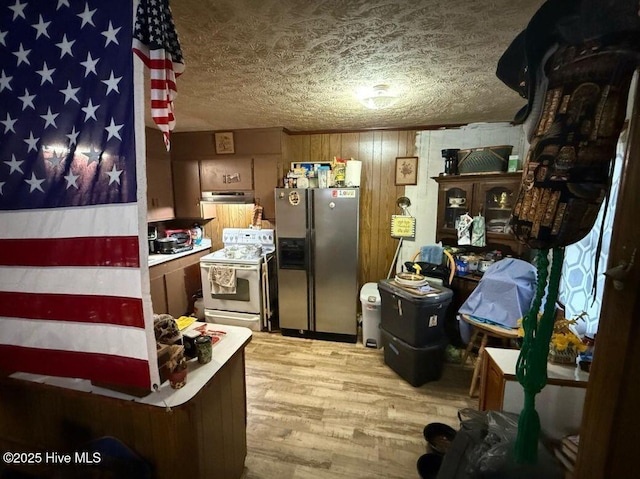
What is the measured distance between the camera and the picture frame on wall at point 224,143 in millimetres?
3375

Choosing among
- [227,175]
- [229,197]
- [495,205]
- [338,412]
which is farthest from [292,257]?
[495,205]

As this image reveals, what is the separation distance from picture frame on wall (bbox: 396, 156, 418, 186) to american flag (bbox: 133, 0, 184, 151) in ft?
9.07

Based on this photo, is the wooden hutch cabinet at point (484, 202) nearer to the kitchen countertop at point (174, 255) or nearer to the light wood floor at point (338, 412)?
the light wood floor at point (338, 412)

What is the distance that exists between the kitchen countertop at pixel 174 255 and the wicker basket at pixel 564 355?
333 cm

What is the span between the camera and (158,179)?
11.2ft

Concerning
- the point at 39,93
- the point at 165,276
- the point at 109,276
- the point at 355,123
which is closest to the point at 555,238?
the point at 109,276

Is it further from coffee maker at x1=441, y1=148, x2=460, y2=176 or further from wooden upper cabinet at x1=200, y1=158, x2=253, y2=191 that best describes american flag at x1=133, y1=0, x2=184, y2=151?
coffee maker at x1=441, y1=148, x2=460, y2=176

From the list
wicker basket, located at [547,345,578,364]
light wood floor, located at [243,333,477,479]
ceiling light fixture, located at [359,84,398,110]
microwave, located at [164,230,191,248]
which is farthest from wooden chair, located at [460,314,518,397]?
microwave, located at [164,230,191,248]

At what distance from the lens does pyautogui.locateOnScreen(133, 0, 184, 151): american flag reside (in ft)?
2.88

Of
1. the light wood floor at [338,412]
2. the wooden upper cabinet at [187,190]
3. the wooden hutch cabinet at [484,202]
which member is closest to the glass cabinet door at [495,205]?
the wooden hutch cabinet at [484,202]

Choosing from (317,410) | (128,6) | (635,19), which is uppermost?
(128,6)

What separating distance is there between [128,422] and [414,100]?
8.99ft

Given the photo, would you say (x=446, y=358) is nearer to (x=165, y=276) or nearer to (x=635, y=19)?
(x=635, y=19)

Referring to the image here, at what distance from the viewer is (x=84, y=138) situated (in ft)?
3.22
